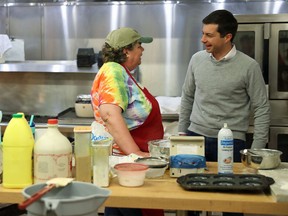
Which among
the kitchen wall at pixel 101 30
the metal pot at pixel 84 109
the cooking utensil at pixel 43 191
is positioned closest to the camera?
the cooking utensil at pixel 43 191

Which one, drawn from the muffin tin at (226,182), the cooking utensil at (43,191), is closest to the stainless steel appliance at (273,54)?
the muffin tin at (226,182)

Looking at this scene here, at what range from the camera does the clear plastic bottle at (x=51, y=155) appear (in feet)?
6.50

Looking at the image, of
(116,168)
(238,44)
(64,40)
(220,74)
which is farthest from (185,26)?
(116,168)

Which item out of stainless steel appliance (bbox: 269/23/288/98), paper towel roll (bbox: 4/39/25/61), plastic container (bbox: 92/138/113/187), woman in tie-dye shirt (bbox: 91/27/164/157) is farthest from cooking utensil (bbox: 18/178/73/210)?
paper towel roll (bbox: 4/39/25/61)

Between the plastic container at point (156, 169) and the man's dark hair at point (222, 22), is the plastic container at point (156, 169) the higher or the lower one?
the lower one

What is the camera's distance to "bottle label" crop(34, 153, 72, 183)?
1986 mm

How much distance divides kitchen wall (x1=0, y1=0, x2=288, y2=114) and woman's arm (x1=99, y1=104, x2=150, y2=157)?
248cm

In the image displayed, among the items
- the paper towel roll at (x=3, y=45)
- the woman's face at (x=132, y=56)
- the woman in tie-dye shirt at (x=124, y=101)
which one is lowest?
the woman in tie-dye shirt at (x=124, y=101)

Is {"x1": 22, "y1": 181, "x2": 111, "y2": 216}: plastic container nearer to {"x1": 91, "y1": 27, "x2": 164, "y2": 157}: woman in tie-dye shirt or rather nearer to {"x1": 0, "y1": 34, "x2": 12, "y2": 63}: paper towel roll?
{"x1": 91, "y1": 27, "x2": 164, "y2": 157}: woman in tie-dye shirt

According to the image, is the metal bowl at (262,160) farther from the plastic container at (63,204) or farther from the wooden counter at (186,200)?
the plastic container at (63,204)

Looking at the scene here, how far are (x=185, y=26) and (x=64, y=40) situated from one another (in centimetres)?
122

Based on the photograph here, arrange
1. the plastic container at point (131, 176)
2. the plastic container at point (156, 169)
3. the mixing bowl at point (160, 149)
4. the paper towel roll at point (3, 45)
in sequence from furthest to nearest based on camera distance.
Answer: the paper towel roll at point (3, 45)
the mixing bowl at point (160, 149)
the plastic container at point (156, 169)
the plastic container at point (131, 176)

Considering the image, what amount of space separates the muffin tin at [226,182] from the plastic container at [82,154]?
15.1 inches

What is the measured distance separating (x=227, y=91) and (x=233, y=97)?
0.19ft
